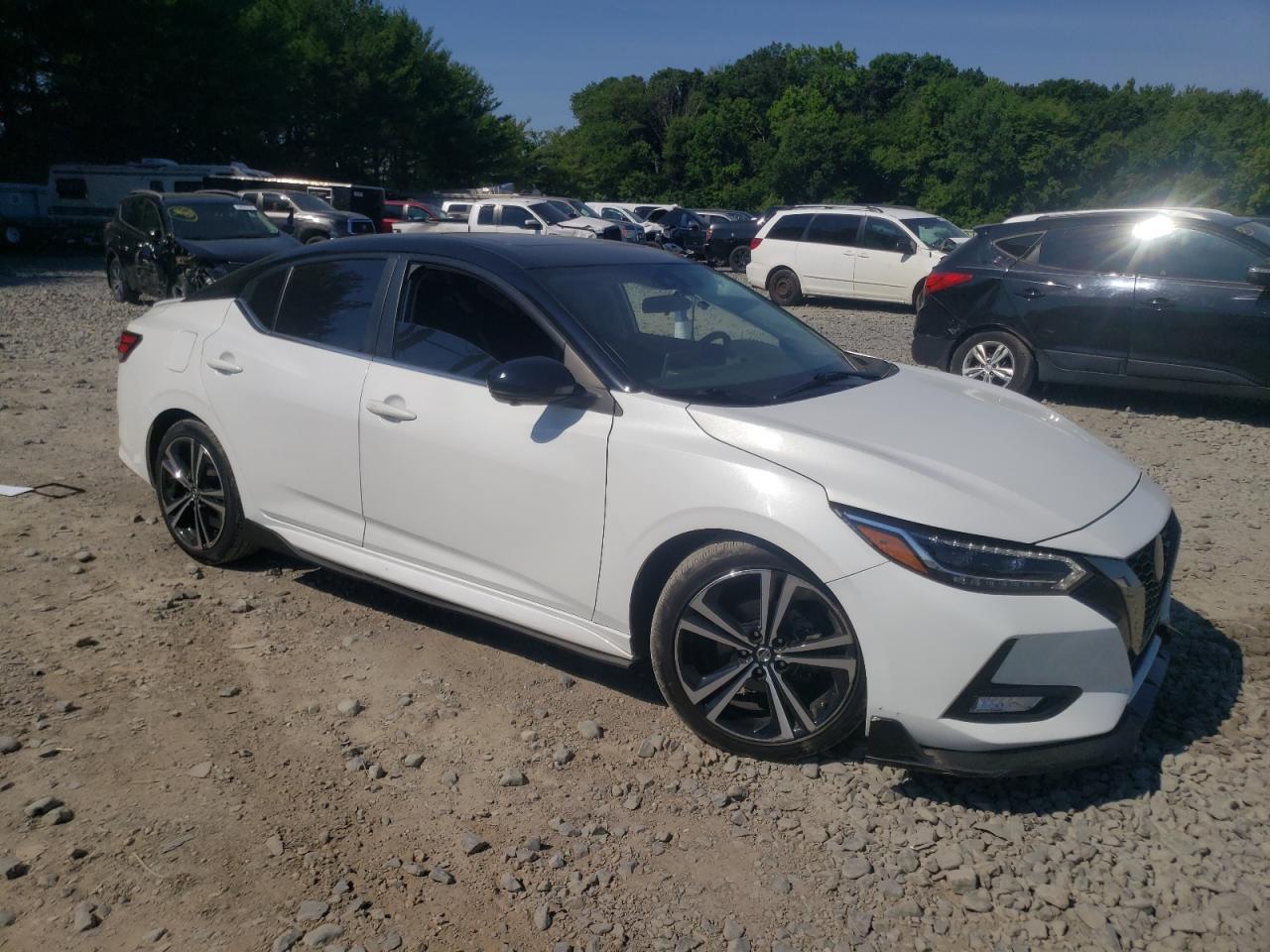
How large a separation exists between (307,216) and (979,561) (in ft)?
79.0

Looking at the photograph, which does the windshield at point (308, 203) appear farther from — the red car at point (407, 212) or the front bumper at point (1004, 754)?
the front bumper at point (1004, 754)

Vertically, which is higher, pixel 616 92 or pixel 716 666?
pixel 616 92

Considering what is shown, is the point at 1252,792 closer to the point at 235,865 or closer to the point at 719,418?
the point at 719,418

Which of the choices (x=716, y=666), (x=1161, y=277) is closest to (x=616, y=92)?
(x=1161, y=277)

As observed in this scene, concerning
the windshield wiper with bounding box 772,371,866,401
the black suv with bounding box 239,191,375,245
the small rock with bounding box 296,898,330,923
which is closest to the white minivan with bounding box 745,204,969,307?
the black suv with bounding box 239,191,375,245

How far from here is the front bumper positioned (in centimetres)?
303

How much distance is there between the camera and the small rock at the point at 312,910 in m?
2.73

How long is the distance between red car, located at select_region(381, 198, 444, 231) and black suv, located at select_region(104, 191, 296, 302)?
1232 centimetres

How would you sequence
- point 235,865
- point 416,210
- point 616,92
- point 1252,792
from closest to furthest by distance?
point 235,865
point 1252,792
point 416,210
point 616,92

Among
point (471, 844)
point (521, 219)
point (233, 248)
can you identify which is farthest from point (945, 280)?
point (521, 219)

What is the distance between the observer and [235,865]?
9.66ft

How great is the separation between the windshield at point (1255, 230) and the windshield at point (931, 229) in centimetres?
862

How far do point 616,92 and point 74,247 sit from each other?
63.6 meters

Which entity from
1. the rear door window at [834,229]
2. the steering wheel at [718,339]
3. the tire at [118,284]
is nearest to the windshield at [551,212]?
the rear door window at [834,229]
